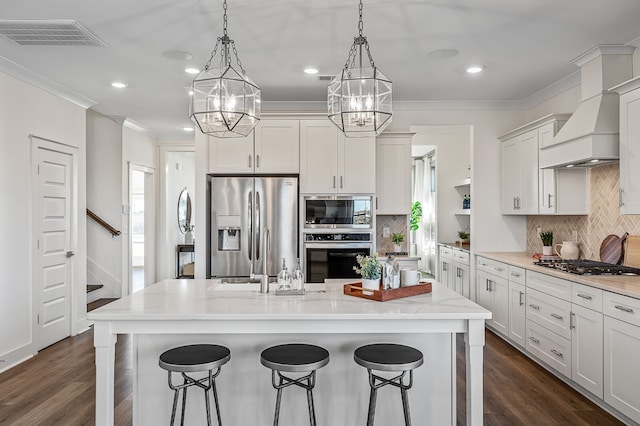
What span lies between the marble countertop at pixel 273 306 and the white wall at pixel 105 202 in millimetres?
4237

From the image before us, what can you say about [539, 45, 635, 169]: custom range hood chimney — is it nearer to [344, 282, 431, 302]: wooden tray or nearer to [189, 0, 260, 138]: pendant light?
[344, 282, 431, 302]: wooden tray

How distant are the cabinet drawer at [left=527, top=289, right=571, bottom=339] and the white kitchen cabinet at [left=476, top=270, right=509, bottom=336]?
0.49 meters

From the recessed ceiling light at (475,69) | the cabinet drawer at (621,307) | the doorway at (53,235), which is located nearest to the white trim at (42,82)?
the doorway at (53,235)

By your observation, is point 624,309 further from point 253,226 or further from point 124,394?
point 124,394

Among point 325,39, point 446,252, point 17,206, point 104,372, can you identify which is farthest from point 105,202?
point 446,252

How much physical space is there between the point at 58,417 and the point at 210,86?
236 centimetres

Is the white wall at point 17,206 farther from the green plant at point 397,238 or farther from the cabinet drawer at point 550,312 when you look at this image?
the cabinet drawer at point 550,312

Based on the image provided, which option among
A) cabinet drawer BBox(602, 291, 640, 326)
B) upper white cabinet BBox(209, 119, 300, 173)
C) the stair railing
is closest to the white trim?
upper white cabinet BBox(209, 119, 300, 173)

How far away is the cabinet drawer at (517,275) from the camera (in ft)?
13.6

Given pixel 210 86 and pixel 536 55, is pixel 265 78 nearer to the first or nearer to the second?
pixel 210 86

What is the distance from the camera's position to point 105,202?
6.50 meters

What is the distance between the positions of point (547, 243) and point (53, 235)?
503 centimetres

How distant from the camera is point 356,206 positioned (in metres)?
4.88

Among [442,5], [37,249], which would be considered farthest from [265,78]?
[37,249]
